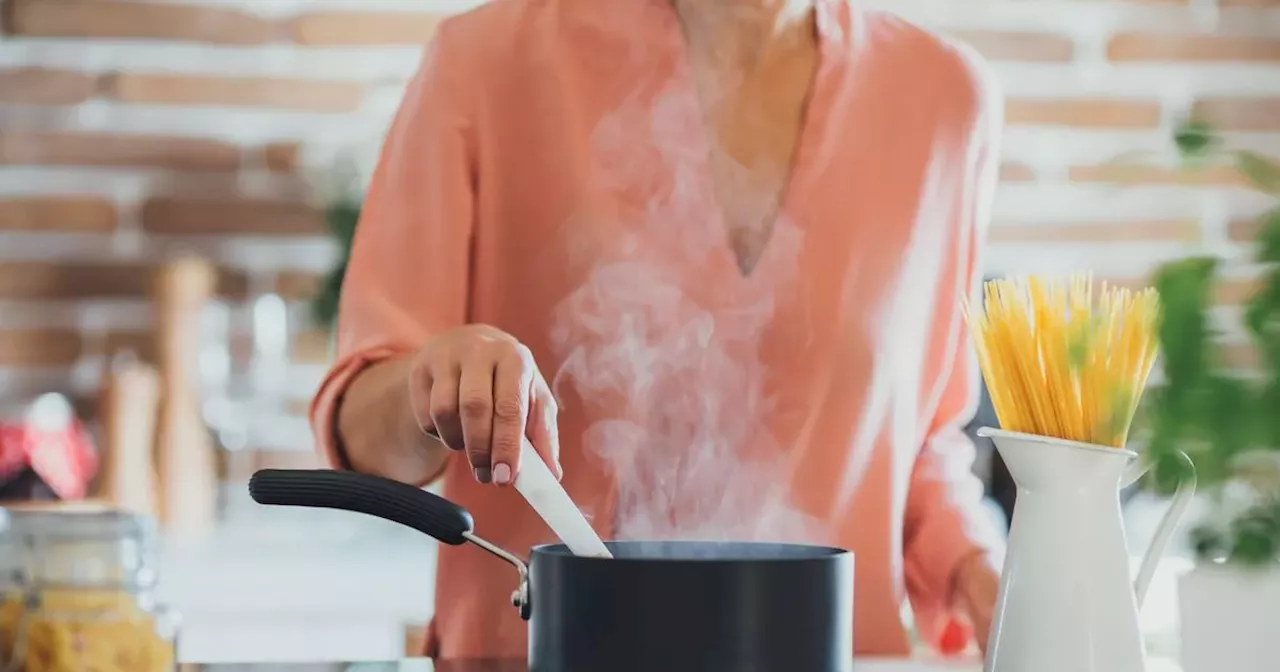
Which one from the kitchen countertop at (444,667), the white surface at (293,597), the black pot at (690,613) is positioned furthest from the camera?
the white surface at (293,597)

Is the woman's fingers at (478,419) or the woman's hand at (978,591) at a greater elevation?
the woman's fingers at (478,419)

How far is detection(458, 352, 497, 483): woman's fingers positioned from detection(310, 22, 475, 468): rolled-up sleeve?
260mm

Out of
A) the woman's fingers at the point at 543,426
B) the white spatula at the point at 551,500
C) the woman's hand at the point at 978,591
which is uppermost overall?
the woman's fingers at the point at 543,426

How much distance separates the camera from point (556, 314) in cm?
101

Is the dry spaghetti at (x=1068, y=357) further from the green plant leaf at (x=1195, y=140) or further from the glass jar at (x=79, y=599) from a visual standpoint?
the glass jar at (x=79, y=599)

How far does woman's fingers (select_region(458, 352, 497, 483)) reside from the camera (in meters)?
0.65

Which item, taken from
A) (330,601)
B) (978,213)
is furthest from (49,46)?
(978,213)

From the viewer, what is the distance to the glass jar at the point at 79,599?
718mm

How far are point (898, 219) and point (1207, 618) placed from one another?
408mm

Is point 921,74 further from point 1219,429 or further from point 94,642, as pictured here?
point 94,642

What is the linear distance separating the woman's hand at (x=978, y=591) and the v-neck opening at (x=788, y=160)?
9.8 inches

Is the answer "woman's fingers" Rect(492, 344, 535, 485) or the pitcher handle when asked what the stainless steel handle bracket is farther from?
the pitcher handle

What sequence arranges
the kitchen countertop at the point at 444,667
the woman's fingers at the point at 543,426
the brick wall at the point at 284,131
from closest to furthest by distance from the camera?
1. the woman's fingers at the point at 543,426
2. the kitchen countertop at the point at 444,667
3. the brick wall at the point at 284,131

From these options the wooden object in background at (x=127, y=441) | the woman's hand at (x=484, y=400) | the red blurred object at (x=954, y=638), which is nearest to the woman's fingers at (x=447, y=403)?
the woman's hand at (x=484, y=400)
